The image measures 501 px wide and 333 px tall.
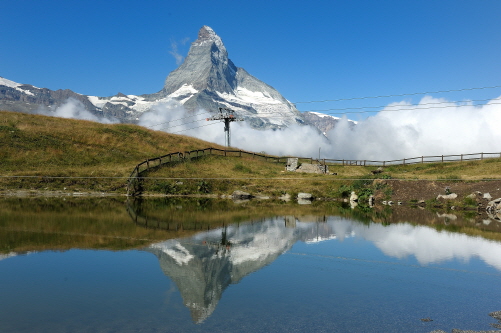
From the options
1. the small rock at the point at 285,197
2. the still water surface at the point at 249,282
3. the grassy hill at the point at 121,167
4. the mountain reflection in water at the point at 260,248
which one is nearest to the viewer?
the still water surface at the point at 249,282

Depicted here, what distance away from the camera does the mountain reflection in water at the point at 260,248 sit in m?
12.4

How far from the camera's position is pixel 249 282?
1262cm

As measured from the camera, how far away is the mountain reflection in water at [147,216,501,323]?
40.8 feet

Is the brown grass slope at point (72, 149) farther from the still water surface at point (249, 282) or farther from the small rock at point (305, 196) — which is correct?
the still water surface at point (249, 282)

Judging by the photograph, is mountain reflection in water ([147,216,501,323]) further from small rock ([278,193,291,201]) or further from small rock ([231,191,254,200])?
small rock ([231,191,254,200])

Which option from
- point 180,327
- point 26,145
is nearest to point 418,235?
point 180,327

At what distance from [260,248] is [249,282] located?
5.02m

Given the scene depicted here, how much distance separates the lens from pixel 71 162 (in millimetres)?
55844

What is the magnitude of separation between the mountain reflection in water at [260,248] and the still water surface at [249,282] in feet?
0.18

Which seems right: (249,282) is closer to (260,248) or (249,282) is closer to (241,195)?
(260,248)

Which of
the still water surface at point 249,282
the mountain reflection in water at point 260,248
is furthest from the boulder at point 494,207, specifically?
the still water surface at point 249,282

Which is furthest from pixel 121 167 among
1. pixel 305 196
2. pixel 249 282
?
pixel 249 282

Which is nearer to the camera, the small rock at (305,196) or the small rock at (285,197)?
the small rock at (305,196)

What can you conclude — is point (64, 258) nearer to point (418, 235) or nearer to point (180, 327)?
point (180, 327)
